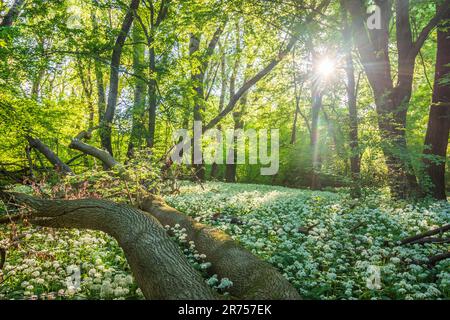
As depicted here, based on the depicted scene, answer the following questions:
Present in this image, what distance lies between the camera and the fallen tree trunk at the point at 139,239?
3.48 metres

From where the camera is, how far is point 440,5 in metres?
10.0

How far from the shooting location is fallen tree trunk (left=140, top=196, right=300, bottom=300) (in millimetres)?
3547

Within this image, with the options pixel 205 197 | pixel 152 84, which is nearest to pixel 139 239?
pixel 205 197

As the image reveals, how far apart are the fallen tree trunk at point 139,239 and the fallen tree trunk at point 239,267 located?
1.92 feet

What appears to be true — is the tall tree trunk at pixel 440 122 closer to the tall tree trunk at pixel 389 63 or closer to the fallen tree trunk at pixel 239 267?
the tall tree trunk at pixel 389 63

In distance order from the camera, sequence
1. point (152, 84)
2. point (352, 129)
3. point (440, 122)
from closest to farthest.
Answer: point (352, 129)
point (440, 122)
point (152, 84)

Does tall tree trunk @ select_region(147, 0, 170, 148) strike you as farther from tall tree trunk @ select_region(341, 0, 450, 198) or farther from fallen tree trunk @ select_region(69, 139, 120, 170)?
tall tree trunk @ select_region(341, 0, 450, 198)

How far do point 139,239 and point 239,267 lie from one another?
1.42 metres

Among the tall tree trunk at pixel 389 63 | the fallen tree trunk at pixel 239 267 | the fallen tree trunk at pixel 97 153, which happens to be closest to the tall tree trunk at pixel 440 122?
the tall tree trunk at pixel 389 63

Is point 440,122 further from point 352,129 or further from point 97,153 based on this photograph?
point 97,153

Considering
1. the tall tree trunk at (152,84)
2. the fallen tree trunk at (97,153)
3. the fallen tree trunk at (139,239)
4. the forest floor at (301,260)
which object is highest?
the tall tree trunk at (152,84)

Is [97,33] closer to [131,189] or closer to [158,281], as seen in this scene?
[131,189]

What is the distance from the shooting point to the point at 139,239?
4.33 m
